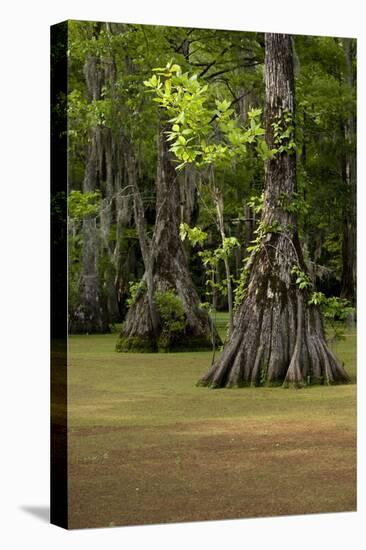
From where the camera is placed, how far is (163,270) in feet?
31.3

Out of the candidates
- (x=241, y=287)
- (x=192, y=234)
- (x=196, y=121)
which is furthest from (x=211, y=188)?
(x=241, y=287)

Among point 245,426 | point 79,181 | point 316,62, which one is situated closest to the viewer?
point 79,181

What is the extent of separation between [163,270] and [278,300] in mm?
1156

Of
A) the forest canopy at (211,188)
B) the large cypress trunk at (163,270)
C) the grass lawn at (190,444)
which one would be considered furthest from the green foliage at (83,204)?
the grass lawn at (190,444)

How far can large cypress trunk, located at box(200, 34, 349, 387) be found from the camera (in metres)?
10.0

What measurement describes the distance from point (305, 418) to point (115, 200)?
7.82ft

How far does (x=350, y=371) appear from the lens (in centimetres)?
1036

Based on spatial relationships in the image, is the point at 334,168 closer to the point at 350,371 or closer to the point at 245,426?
the point at 350,371

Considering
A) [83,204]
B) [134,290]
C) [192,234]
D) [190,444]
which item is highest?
[83,204]

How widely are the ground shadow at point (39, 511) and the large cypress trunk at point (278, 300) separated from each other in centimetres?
187

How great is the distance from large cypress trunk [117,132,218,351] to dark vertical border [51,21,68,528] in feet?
2.02

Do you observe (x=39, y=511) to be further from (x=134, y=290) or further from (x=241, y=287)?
(x=241, y=287)

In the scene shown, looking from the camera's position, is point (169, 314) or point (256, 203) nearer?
point (169, 314)

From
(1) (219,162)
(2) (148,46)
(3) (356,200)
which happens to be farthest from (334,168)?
(2) (148,46)
